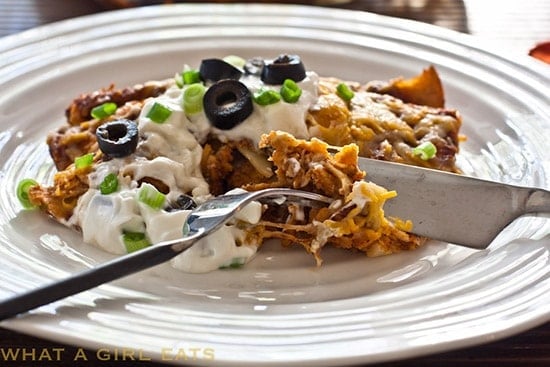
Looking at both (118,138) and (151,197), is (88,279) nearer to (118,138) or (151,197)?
(151,197)

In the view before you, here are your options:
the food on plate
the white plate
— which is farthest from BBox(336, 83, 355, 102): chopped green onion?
the white plate

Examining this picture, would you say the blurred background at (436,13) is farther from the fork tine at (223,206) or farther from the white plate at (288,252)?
the fork tine at (223,206)

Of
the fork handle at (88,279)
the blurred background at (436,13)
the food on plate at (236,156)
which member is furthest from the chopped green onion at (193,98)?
the blurred background at (436,13)

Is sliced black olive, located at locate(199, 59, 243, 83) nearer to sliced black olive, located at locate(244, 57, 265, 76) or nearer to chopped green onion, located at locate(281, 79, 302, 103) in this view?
sliced black olive, located at locate(244, 57, 265, 76)

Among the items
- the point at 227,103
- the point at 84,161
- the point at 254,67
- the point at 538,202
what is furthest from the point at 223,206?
the point at 538,202

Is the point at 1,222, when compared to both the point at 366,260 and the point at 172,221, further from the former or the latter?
the point at 366,260
